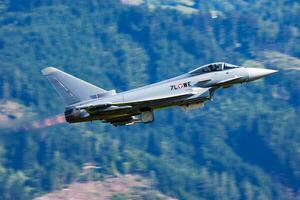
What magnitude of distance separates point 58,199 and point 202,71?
13576 centimetres

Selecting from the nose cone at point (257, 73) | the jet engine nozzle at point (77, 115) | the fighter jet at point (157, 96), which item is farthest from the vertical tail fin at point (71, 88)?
the nose cone at point (257, 73)

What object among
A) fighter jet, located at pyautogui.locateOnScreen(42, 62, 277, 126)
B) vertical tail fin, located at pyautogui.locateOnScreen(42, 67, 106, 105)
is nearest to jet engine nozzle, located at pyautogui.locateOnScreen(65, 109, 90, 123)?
fighter jet, located at pyautogui.locateOnScreen(42, 62, 277, 126)

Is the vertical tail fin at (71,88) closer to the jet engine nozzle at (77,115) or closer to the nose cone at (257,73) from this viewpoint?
Answer: the jet engine nozzle at (77,115)

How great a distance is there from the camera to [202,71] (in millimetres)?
63031

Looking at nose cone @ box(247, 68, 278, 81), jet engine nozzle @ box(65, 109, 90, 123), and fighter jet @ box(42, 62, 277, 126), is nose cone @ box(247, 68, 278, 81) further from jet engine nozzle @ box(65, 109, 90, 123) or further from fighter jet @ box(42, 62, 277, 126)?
jet engine nozzle @ box(65, 109, 90, 123)

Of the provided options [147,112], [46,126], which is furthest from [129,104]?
[46,126]

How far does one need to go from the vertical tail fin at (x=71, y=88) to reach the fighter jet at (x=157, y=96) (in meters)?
0.07

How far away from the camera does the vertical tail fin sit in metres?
63.8

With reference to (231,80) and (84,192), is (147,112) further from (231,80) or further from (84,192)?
(84,192)

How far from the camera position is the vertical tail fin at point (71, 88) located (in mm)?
63781

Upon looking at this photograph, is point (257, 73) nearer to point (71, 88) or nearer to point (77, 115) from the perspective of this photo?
point (77, 115)

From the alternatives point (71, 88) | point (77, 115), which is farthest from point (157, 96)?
point (71, 88)

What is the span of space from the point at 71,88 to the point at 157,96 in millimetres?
6443

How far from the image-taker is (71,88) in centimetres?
6444
